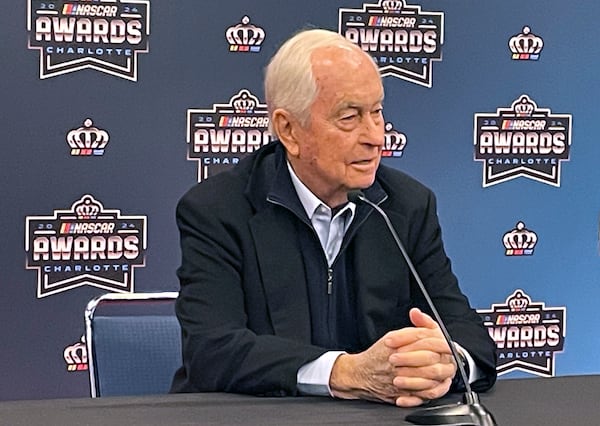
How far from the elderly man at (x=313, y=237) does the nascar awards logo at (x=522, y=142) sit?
1.48m

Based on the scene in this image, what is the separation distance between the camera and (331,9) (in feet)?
10.9

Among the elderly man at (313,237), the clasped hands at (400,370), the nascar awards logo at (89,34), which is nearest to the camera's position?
the clasped hands at (400,370)

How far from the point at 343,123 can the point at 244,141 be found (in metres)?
1.32

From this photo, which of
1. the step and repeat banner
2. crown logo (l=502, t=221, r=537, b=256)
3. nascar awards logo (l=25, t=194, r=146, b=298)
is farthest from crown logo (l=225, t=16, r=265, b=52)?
crown logo (l=502, t=221, r=537, b=256)

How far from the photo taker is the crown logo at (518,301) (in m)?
3.59

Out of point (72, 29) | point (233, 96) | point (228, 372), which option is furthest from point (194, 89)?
point (228, 372)

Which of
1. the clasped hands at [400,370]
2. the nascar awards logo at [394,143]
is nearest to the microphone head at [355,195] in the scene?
the clasped hands at [400,370]

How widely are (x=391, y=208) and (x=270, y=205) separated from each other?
25cm

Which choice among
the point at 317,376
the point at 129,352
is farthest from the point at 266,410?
the point at 129,352

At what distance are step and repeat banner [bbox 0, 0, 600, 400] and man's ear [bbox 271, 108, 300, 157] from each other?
119cm

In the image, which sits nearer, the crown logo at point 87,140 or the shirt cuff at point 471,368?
the shirt cuff at point 471,368

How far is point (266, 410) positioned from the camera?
5.07 feet

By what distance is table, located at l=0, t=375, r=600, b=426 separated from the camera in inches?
58.2

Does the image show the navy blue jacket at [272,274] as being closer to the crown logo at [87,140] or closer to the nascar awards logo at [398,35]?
the crown logo at [87,140]
